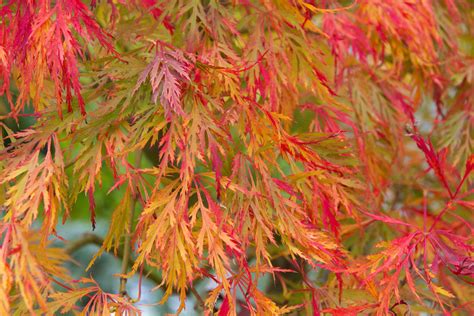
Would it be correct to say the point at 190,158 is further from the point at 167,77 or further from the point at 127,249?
the point at 127,249

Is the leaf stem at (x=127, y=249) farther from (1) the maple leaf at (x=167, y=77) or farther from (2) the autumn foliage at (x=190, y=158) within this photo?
(1) the maple leaf at (x=167, y=77)

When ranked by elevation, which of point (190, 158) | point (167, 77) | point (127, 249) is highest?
point (167, 77)

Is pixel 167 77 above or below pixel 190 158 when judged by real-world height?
above

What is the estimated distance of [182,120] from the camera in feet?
3.15

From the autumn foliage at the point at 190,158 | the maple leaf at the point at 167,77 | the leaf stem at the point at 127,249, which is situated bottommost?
the leaf stem at the point at 127,249

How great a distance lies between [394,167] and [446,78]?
27cm

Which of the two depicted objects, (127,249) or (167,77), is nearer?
(167,77)

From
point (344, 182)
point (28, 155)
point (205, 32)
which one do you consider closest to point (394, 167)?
point (344, 182)

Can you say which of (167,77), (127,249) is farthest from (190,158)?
(127,249)

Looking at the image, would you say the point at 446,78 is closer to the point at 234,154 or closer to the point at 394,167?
the point at 394,167

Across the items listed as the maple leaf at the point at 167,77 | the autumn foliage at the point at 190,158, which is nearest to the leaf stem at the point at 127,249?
the autumn foliage at the point at 190,158

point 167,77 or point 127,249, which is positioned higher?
point 167,77

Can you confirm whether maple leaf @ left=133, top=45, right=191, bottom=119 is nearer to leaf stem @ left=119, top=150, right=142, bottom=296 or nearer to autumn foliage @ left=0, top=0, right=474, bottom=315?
autumn foliage @ left=0, top=0, right=474, bottom=315

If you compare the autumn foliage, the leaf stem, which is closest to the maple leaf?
the autumn foliage
